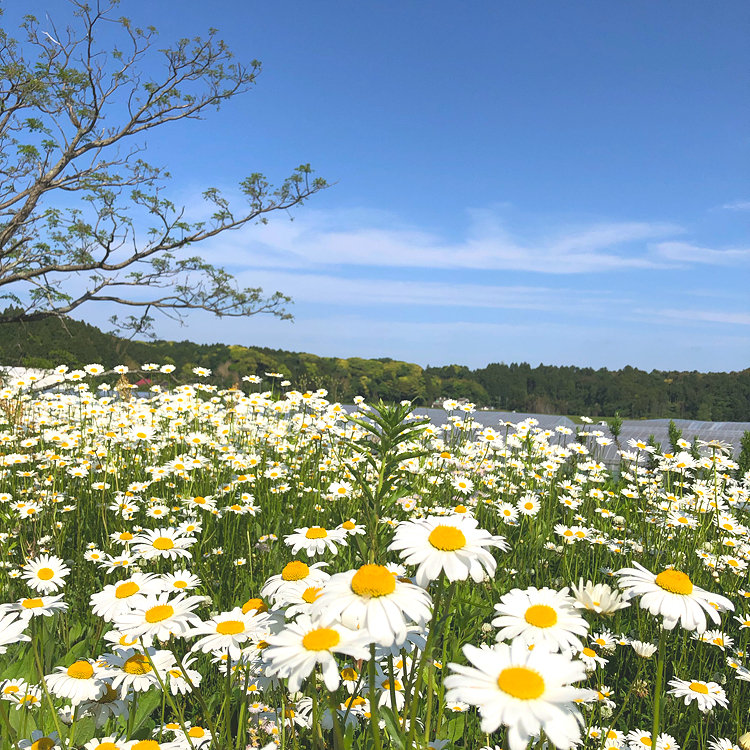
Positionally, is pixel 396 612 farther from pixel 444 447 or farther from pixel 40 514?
pixel 444 447

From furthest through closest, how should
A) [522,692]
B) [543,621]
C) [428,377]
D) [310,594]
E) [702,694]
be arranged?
1. [428,377]
2. [702,694]
3. [310,594]
4. [543,621]
5. [522,692]

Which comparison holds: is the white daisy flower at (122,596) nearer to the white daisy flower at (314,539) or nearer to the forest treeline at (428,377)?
the white daisy flower at (314,539)

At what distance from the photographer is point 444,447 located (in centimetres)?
687

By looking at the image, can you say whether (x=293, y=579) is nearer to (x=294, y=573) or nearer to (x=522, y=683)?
(x=294, y=573)

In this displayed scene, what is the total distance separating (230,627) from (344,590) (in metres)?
0.55

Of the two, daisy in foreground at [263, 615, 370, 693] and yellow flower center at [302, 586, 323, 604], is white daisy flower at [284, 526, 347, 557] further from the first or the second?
daisy in foreground at [263, 615, 370, 693]

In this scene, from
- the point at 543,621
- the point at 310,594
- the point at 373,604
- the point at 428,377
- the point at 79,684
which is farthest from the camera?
the point at 428,377

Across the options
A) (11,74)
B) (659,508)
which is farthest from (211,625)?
(11,74)

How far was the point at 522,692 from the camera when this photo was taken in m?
0.98

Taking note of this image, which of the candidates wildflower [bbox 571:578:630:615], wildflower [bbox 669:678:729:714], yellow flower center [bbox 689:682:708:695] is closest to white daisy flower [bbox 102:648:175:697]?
wildflower [bbox 571:578:630:615]

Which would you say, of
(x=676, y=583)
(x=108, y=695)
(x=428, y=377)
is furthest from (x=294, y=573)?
(x=428, y=377)

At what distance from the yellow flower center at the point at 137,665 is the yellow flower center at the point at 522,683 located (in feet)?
3.72

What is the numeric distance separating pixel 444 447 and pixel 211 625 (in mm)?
5501

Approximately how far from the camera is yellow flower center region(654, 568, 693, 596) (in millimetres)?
1459
